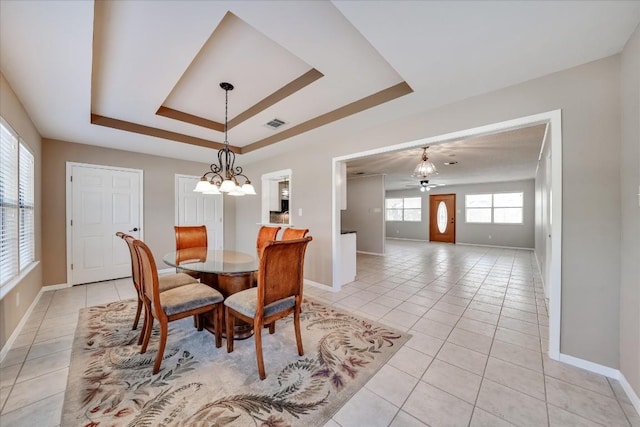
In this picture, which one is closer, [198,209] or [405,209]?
[198,209]

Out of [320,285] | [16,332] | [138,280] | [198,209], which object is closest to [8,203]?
[16,332]

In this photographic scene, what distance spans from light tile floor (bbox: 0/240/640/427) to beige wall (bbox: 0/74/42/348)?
181 mm

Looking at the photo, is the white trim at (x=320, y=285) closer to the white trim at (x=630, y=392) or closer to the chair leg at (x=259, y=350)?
the chair leg at (x=259, y=350)

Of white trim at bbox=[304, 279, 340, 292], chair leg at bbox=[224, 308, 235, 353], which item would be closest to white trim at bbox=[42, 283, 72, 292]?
chair leg at bbox=[224, 308, 235, 353]

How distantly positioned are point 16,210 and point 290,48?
10.3 ft

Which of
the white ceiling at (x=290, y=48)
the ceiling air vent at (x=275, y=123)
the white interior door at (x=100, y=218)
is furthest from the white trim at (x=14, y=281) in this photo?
the ceiling air vent at (x=275, y=123)

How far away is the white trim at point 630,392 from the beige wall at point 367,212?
206 inches

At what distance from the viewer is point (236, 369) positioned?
→ 183 cm

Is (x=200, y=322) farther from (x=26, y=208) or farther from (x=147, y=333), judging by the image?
(x=26, y=208)

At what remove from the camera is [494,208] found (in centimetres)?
857

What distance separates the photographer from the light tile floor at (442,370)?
4.69ft

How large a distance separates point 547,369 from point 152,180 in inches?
238

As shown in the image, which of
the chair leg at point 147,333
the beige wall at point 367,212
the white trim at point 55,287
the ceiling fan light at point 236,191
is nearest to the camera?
the chair leg at point 147,333

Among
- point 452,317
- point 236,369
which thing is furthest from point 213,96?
point 452,317
